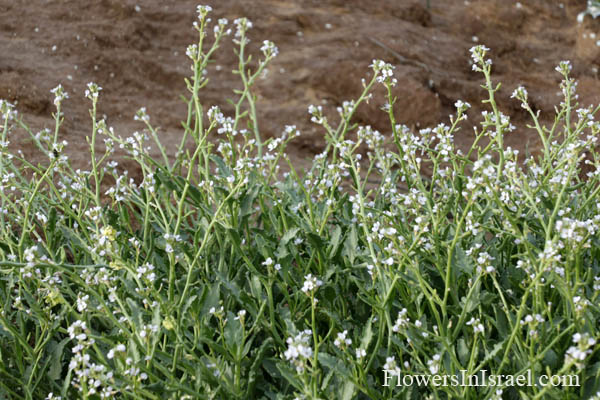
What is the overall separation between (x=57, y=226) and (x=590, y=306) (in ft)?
5.05

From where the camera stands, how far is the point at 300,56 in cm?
450

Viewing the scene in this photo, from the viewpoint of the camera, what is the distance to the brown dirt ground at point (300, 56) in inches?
155

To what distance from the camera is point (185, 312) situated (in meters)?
1.61

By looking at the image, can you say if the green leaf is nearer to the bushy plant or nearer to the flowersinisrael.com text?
the bushy plant

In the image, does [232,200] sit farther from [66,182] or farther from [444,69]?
[444,69]

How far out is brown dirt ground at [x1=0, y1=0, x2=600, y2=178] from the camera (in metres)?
3.93

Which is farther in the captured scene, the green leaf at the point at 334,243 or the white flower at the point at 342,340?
the green leaf at the point at 334,243

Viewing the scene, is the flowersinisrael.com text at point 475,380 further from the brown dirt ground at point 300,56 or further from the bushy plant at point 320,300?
the brown dirt ground at point 300,56

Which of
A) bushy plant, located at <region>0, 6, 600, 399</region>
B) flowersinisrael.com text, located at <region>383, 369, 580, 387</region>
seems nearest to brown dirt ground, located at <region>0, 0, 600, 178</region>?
bushy plant, located at <region>0, 6, 600, 399</region>

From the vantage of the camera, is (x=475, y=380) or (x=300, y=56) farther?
(x=300, y=56)

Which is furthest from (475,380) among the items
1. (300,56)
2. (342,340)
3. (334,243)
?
(300,56)

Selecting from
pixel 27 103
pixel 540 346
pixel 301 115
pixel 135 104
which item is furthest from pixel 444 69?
pixel 540 346

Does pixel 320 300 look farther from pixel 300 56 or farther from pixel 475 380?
pixel 300 56

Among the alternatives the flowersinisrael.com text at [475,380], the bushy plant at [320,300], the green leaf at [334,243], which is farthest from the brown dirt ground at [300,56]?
the flowersinisrael.com text at [475,380]
